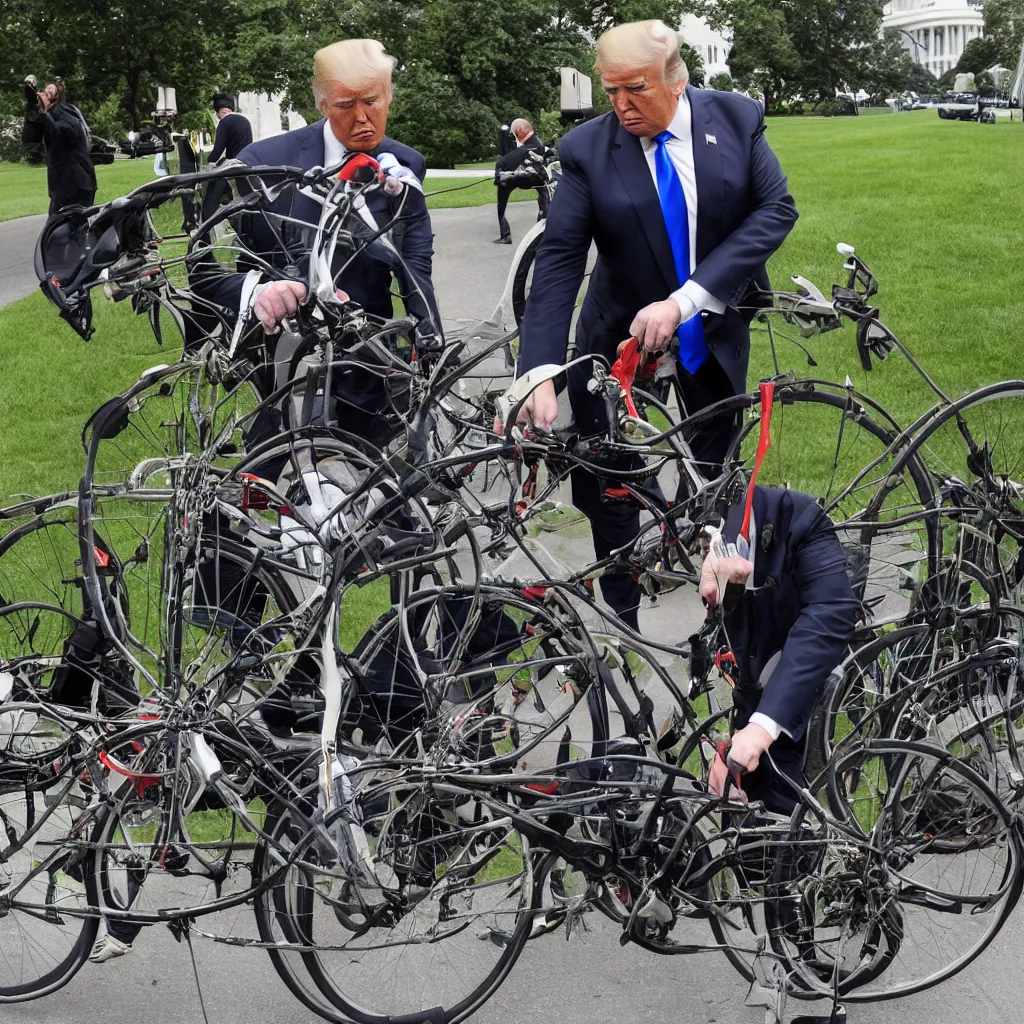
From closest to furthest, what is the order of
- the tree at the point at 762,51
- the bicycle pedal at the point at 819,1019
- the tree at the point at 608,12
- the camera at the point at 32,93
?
1. the bicycle pedal at the point at 819,1019
2. the camera at the point at 32,93
3. the tree at the point at 608,12
4. the tree at the point at 762,51

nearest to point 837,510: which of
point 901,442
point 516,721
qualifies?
point 901,442

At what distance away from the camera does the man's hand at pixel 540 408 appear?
358 centimetres

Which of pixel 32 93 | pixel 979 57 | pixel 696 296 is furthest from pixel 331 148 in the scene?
pixel 979 57

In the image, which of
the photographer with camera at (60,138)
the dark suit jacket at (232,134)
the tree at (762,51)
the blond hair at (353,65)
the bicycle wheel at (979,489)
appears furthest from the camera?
the tree at (762,51)

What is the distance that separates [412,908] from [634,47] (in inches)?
91.7

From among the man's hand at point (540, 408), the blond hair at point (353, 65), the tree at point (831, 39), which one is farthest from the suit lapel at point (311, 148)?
the tree at point (831, 39)

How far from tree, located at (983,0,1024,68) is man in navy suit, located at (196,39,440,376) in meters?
92.9

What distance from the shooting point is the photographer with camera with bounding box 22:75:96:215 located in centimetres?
1371

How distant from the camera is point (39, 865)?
3520mm

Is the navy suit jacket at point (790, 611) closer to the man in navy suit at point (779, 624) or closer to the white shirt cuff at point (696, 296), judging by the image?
the man in navy suit at point (779, 624)

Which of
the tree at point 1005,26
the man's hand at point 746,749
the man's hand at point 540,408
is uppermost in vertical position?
the man's hand at point 540,408

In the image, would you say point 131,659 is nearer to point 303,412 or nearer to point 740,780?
point 303,412

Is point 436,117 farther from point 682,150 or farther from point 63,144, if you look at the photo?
point 682,150

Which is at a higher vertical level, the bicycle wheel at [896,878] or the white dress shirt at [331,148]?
the white dress shirt at [331,148]
